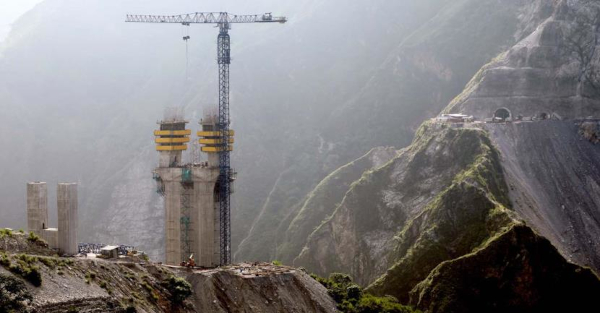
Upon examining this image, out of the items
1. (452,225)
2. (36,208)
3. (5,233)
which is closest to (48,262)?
(5,233)

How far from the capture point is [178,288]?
83.6m

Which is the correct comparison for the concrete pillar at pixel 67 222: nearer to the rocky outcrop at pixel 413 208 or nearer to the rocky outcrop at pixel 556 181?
the rocky outcrop at pixel 413 208

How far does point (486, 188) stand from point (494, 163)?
879 centimetres

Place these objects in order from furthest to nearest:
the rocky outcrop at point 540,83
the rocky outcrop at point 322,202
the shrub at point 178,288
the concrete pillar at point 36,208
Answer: the rocky outcrop at point 322,202, the rocky outcrop at point 540,83, the concrete pillar at point 36,208, the shrub at point 178,288

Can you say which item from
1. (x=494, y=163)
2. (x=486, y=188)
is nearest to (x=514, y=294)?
(x=486, y=188)

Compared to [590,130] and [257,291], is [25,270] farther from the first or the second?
[590,130]

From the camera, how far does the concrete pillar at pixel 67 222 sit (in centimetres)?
8506

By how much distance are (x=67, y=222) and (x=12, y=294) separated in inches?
809

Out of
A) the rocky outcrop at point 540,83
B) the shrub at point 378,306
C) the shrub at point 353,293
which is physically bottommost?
the shrub at point 378,306

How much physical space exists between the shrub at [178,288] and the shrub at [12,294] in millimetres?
18843

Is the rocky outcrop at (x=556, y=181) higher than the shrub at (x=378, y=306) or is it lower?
higher

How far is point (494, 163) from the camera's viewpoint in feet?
420

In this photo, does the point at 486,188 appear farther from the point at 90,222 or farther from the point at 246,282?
the point at 90,222

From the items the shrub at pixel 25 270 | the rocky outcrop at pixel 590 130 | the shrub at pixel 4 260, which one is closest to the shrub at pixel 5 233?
the shrub at pixel 25 270
